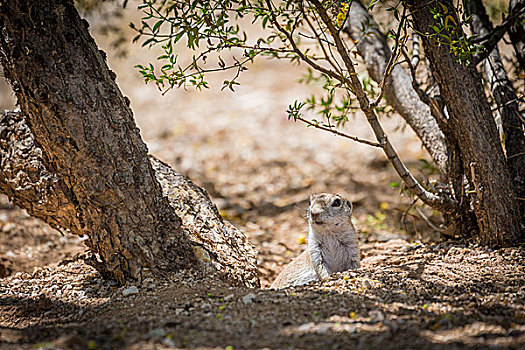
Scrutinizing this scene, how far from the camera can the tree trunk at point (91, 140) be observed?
3.01m

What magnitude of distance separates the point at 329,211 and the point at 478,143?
136 cm

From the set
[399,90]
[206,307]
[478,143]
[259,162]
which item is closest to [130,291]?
[206,307]

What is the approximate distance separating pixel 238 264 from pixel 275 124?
6042 millimetres

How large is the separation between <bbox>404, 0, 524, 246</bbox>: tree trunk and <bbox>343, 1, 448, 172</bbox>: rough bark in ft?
1.46

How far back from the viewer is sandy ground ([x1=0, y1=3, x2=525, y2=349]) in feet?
7.64

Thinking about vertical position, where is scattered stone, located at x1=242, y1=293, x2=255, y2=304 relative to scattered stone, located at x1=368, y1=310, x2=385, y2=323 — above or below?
above

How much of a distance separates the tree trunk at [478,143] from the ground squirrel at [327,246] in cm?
114

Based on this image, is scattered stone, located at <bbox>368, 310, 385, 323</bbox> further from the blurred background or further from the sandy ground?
the blurred background

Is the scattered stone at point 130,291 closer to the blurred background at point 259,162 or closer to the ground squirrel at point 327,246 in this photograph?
the ground squirrel at point 327,246

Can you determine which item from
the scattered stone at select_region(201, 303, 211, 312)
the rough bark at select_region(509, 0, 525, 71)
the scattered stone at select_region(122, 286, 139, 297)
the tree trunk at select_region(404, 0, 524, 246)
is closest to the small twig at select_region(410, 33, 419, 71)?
the tree trunk at select_region(404, 0, 524, 246)

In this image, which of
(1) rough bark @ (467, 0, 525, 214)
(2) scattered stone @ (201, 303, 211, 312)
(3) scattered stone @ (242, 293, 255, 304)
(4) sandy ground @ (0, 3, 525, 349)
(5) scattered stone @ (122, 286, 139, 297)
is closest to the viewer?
(4) sandy ground @ (0, 3, 525, 349)

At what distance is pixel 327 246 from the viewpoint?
4.53 meters

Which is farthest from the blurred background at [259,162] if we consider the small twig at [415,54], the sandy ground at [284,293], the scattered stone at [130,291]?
the scattered stone at [130,291]

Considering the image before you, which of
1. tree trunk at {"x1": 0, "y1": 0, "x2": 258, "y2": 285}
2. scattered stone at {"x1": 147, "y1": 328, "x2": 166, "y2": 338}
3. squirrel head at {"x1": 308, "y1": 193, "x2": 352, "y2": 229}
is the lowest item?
scattered stone at {"x1": 147, "y1": 328, "x2": 166, "y2": 338}
